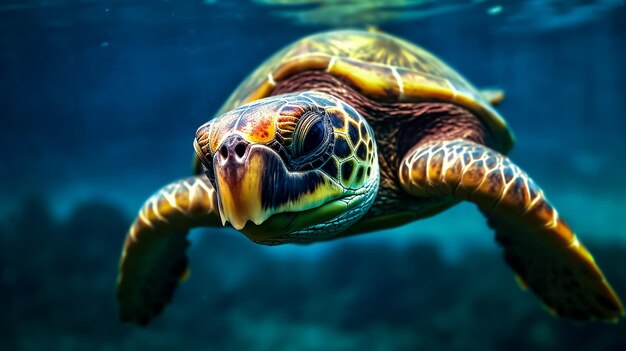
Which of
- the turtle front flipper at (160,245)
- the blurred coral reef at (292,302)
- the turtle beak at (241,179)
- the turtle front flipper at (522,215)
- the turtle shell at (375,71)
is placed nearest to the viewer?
the turtle beak at (241,179)

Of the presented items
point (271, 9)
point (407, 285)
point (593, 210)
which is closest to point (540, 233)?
point (407, 285)

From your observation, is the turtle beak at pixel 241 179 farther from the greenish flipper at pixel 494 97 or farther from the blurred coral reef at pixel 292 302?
the blurred coral reef at pixel 292 302

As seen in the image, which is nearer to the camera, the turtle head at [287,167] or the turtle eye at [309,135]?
the turtle head at [287,167]

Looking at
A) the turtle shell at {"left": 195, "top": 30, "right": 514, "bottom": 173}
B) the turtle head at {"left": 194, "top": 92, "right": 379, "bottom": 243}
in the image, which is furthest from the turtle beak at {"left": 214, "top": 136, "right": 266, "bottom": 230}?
the turtle shell at {"left": 195, "top": 30, "right": 514, "bottom": 173}

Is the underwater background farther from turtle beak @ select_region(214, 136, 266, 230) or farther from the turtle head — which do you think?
turtle beak @ select_region(214, 136, 266, 230)

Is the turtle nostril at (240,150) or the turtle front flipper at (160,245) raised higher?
the turtle nostril at (240,150)

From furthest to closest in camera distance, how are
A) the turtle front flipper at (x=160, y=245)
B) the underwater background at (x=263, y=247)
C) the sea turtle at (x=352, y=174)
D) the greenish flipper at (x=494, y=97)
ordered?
the underwater background at (x=263, y=247) < the greenish flipper at (x=494, y=97) < the turtle front flipper at (x=160, y=245) < the sea turtle at (x=352, y=174)

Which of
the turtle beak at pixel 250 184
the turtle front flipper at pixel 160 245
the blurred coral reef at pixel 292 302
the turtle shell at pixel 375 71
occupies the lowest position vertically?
the blurred coral reef at pixel 292 302

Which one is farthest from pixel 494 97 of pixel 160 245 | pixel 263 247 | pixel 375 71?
pixel 263 247

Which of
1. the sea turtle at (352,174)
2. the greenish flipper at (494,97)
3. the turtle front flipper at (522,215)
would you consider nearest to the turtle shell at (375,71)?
the sea turtle at (352,174)
